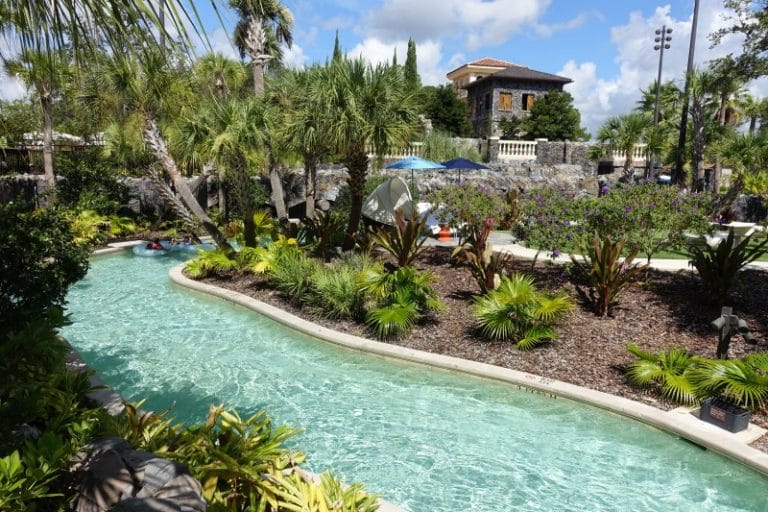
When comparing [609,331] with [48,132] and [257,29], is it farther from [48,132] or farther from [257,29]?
[48,132]

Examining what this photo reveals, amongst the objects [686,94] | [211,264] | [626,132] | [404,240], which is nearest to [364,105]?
[404,240]

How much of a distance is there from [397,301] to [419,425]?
295cm

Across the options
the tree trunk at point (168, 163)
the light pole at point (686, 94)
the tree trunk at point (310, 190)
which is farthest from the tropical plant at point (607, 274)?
the light pole at point (686, 94)

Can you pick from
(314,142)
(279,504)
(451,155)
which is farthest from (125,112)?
(451,155)

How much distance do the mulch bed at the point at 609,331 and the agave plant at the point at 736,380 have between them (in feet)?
0.65

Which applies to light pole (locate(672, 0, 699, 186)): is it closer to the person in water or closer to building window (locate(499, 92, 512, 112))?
the person in water

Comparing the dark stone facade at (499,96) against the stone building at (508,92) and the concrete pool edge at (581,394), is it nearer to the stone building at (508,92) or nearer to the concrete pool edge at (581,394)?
the stone building at (508,92)

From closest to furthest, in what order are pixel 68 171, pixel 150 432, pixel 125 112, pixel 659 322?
pixel 150 432 < pixel 659 322 < pixel 125 112 < pixel 68 171

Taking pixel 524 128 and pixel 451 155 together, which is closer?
pixel 451 155

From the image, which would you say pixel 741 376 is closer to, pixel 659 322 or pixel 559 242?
pixel 659 322

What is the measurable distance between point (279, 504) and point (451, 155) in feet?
75.2

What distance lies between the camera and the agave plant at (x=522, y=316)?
25.6ft

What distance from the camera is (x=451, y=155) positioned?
83.5ft

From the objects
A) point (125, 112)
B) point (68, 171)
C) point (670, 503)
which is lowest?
point (670, 503)
